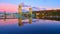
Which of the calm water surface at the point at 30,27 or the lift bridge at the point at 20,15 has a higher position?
the lift bridge at the point at 20,15

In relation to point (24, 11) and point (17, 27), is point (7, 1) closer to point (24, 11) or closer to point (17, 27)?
point (24, 11)

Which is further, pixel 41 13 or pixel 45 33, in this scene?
pixel 41 13

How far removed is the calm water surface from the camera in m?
1.54

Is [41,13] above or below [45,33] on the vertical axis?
above

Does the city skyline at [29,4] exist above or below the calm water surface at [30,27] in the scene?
above

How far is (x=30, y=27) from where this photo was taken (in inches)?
61.2

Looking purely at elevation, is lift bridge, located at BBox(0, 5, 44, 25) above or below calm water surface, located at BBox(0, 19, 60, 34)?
above

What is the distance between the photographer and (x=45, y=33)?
1534 millimetres

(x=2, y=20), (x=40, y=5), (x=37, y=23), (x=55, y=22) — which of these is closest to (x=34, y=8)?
(x=40, y=5)

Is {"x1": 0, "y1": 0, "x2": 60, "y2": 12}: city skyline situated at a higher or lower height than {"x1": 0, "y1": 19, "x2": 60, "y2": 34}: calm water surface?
higher

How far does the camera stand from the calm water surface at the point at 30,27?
154 centimetres

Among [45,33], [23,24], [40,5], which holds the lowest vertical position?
[45,33]

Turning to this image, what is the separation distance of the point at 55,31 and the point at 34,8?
1.35ft

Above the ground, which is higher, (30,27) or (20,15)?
(20,15)
